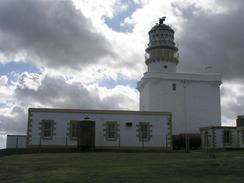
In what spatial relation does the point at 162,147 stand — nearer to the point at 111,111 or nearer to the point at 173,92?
the point at 111,111

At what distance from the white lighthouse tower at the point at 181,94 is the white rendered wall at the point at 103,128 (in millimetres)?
12173

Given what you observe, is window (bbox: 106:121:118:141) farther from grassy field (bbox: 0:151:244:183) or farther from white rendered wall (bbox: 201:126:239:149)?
grassy field (bbox: 0:151:244:183)

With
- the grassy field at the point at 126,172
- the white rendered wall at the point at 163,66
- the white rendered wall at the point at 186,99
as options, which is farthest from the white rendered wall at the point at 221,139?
the grassy field at the point at 126,172

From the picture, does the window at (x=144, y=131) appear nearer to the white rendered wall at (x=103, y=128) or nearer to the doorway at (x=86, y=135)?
the white rendered wall at (x=103, y=128)

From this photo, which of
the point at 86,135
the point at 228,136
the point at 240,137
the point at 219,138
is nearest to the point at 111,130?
the point at 86,135

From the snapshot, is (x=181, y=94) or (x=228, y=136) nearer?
(x=228, y=136)

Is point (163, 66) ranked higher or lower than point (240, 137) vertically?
higher

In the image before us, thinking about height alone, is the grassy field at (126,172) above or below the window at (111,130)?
below

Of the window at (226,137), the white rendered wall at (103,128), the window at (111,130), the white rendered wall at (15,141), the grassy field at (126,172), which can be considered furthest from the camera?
the window at (226,137)

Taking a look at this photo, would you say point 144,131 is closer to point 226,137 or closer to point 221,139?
point 221,139

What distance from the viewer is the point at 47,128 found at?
1201 inches

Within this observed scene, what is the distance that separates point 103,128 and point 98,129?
39 centimetres

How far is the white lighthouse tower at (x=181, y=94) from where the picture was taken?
4359 centimetres

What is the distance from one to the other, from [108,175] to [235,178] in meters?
4.32
